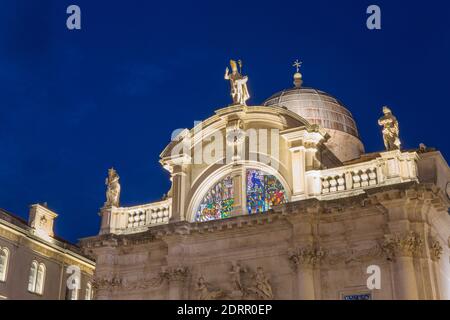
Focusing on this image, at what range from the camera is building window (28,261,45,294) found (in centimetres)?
3759

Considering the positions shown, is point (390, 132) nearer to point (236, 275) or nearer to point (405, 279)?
point (405, 279)

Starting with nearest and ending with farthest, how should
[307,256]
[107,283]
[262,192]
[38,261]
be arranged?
[307,256] → [262,192] → [107,283] → [38,261]

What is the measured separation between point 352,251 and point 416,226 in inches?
102

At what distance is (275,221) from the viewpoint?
25938mm

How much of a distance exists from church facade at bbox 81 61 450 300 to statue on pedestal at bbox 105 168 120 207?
0.07 m

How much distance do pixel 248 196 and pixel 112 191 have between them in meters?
7.16

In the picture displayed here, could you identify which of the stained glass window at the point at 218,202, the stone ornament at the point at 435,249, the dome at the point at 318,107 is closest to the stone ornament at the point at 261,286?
the stained glass window at the point at 218,202

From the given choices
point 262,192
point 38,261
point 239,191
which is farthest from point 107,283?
point 38,261

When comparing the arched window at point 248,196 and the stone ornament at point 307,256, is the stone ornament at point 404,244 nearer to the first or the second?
the stone ornament at point 307,256

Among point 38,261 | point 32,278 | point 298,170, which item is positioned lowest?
point 32,278

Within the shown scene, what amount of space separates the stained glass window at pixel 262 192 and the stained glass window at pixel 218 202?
89 cm

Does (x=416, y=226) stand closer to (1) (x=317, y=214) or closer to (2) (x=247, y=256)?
(1) (x=317, y=214)

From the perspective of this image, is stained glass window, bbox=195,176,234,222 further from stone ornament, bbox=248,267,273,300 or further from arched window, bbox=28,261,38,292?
arched window, bbox=28,261,38,292
